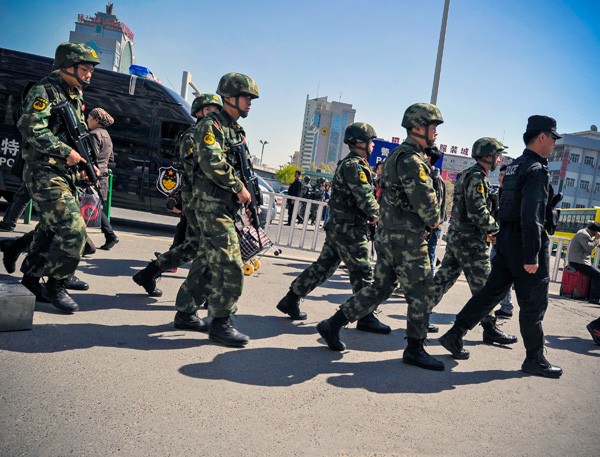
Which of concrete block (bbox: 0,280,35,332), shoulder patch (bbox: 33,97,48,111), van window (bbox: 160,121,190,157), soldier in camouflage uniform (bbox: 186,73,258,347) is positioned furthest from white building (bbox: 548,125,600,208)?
concrete block (bbox: 0,280,35,332)

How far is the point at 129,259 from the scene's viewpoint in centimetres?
731

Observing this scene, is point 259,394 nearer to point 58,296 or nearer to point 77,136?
point 58,296

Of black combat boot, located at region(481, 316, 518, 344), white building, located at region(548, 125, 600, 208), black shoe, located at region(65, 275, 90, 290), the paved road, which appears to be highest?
white building, located at region(548, 125, 600, 208)

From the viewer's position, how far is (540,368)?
4.52 m

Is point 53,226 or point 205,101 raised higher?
point 205,101

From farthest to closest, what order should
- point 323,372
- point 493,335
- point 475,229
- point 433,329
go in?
1. point 433,329
2. point 493,335
3. point 475,229
4. point 323,372

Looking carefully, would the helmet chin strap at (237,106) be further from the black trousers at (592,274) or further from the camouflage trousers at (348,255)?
the black trousers at (592,274)

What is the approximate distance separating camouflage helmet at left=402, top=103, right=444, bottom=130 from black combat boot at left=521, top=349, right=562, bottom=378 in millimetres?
2236

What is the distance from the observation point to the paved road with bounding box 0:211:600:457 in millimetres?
2633

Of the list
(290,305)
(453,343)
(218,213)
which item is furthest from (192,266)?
(453,343)

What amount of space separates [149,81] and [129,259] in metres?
4.35

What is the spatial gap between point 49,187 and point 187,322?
5.27 ft

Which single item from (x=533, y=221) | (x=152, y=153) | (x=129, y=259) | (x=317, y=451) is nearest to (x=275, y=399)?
(x=317, y=451)

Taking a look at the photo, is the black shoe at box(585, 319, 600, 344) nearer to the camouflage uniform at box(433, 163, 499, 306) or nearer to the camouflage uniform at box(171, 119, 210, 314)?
the camouflage uniform at box(433, 163, 499, 306)
